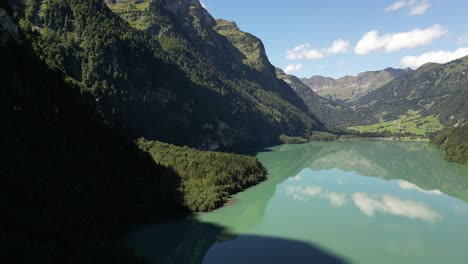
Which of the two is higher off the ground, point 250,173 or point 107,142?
point 107,142

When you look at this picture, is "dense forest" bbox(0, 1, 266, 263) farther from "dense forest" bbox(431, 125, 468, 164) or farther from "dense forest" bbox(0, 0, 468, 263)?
"dense forest" bbox(431, 125, 468, 164)

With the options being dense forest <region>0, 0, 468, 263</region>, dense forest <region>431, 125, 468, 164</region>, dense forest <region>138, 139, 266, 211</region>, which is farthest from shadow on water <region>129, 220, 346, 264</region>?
dense forest <region>431, 125, 468, 164</region>

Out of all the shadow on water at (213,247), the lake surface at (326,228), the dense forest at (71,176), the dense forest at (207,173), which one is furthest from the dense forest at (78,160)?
the lake surface at (326,228)

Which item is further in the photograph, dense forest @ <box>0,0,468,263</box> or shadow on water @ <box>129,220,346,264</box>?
shadow on water @ <box>129,220,346,264</box>

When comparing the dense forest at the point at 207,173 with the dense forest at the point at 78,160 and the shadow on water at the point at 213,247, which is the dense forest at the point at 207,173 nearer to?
the dense forest at the point at 78,160

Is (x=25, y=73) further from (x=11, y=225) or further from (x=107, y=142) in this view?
(x=11, y=225)

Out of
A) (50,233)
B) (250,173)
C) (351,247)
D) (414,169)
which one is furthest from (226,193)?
(414,169)

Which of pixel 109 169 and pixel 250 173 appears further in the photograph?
pixel 250 173
